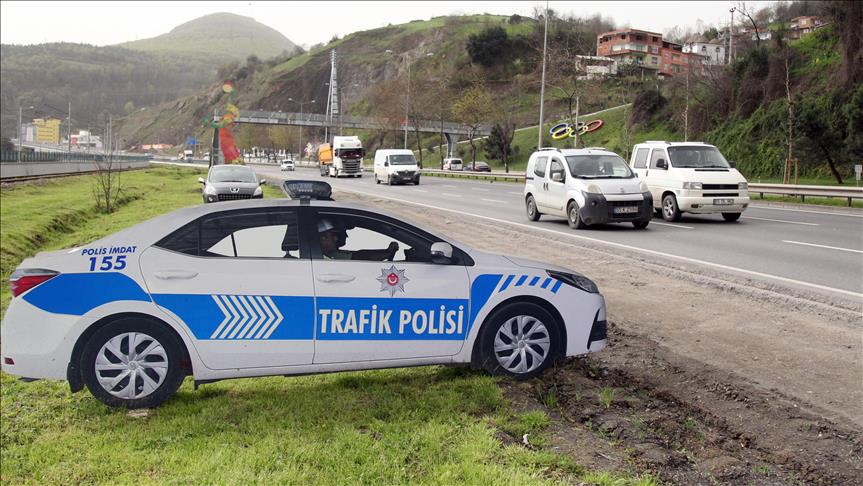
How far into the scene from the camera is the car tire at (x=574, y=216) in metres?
17.8

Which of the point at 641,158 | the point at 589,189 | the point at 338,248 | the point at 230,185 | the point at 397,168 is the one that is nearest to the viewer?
the point at 338,248

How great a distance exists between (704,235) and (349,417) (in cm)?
1307

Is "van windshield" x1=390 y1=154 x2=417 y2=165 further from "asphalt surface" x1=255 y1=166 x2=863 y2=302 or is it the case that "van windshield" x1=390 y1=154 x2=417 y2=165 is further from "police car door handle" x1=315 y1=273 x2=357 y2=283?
"police car door handle" x1=315 y1=273 x2=357 y2=283

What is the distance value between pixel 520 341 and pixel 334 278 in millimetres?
1529

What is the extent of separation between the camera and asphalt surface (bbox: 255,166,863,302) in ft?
35.8

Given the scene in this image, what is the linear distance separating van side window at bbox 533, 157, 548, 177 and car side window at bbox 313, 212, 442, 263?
14.0 metres

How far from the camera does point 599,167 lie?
1809cm

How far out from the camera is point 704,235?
16344mm

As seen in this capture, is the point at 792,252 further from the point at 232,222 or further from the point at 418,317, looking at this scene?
the point at 232,222

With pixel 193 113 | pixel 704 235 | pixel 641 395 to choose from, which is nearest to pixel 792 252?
pixel 704 235

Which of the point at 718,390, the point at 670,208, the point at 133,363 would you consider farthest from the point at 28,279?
the point at 670,208

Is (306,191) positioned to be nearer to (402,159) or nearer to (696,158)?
(696,158)

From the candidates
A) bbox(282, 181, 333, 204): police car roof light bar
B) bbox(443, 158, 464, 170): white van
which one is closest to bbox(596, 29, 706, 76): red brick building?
bbox(443, 158, 464, 170): white van

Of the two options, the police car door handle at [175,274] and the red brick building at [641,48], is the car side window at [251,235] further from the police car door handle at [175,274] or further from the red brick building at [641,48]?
the red brick building at [641,48]
